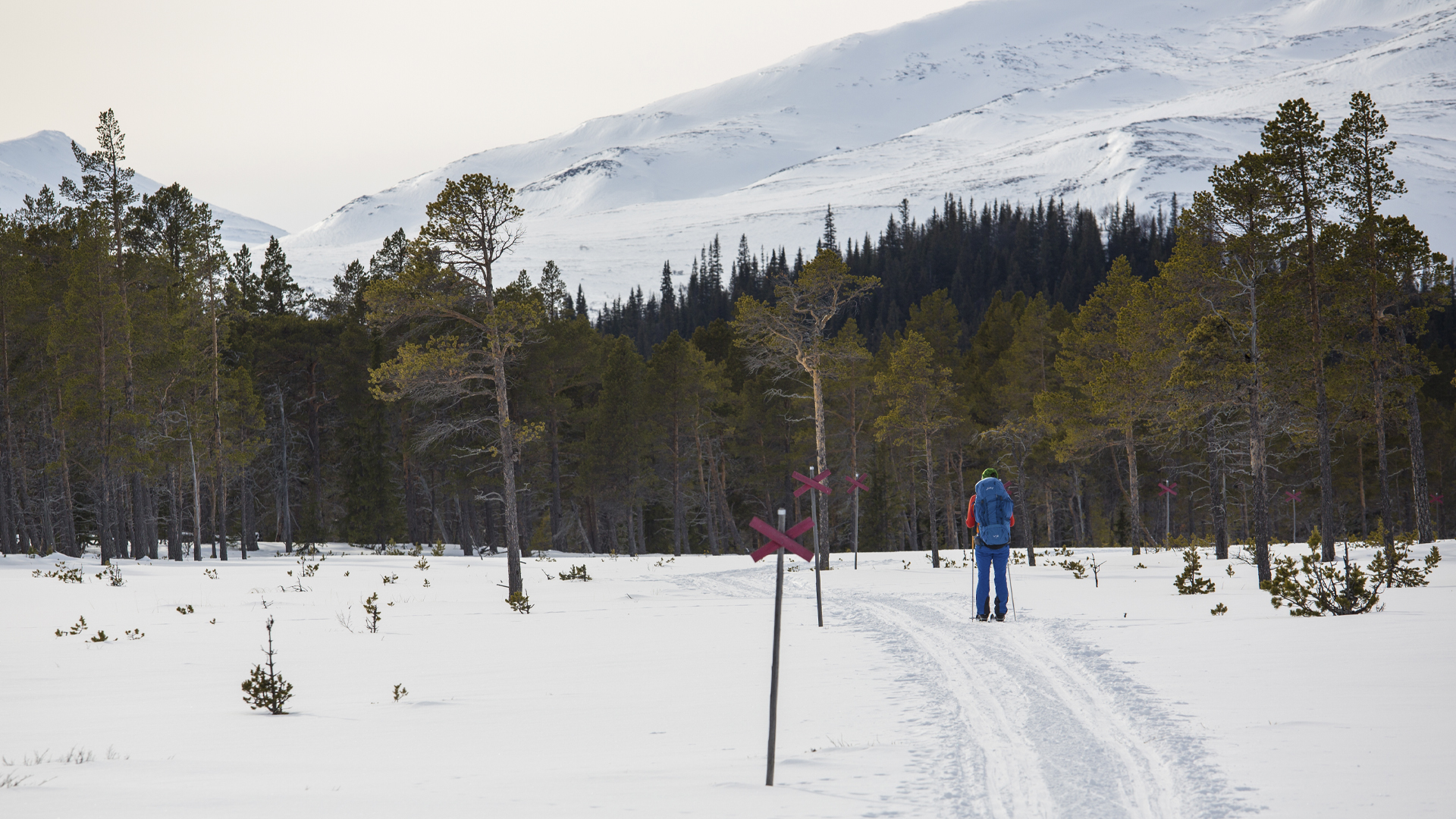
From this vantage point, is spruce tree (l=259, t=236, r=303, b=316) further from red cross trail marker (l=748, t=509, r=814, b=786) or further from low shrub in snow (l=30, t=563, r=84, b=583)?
red cross trail marker (l=748, t=509, r=814, b=786)

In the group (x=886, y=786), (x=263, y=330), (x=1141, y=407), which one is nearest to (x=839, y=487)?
(x=1141, y=407)

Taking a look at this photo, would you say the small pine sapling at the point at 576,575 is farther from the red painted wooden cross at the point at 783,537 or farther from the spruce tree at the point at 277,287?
the spruce tree at the point at 277,287

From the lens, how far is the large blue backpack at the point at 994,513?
12625 mm

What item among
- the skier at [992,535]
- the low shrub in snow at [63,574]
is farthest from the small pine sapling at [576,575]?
the skier at [992,535]

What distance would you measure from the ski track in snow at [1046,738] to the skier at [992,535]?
1431 mm

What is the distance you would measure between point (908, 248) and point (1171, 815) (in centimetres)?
13483

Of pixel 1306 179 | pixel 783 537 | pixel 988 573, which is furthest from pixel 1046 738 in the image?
pixel 1306 179

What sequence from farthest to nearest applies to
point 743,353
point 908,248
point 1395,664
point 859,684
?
point 908,248 → point 743,353 → point 859,684 → point 1395,664

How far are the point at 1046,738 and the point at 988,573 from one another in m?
6.45

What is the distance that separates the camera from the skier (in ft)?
41.4

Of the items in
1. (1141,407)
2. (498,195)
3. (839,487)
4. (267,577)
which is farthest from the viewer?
(839,487)

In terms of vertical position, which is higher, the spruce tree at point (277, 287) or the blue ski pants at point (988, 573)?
the spruce tree at point (277, 287)

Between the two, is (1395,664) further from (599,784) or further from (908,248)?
(908,248)

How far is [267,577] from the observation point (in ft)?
79.0
